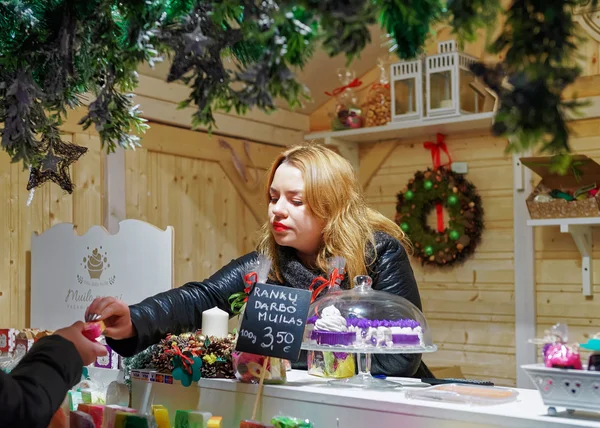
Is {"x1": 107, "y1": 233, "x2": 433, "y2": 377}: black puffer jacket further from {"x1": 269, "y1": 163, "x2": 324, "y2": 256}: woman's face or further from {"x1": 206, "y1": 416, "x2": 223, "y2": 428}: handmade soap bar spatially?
{"x1": 206, "y1": 416, "x2": 223, "y2": 428}: handmade soap bar

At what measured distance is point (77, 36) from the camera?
5.01 feet

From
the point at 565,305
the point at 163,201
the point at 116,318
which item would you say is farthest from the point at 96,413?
the point at 565,305

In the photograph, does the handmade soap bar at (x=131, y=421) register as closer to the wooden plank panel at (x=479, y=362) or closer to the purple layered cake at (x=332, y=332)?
the purple layered cake at (x=332, y=332)

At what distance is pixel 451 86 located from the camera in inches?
163

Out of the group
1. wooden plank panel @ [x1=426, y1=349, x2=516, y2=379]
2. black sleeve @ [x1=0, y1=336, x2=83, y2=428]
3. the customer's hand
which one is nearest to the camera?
black sleeve @ [x1=0, y1=336, x2=83, y2=428]

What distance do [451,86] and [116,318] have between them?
8.94 feet

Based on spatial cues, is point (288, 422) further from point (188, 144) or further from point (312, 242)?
point (188, 144)

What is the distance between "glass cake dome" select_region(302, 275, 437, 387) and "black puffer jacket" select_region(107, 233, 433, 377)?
0.84 feet

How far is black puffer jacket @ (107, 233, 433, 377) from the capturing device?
6.57ft

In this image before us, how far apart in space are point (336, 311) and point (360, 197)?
0.66 m

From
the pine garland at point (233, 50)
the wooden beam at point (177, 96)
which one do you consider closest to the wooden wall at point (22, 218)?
the wooden beam at point (177, 96)

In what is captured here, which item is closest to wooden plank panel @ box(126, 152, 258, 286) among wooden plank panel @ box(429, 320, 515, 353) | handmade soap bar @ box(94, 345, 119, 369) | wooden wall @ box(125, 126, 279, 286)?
wooden wall @ box(125, 126, 279, 286)

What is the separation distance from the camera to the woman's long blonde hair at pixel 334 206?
7.46 feet

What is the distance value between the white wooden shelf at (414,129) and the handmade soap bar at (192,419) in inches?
110
